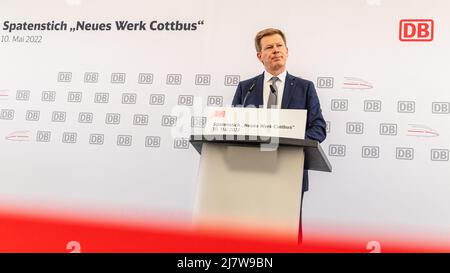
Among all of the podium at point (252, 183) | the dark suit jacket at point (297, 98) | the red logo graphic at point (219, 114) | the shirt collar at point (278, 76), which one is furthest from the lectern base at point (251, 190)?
the shirt collar at point (278, 76)

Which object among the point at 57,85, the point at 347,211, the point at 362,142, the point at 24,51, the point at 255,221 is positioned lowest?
the point at 255,221

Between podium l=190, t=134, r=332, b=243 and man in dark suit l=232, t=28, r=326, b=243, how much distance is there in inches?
27.4

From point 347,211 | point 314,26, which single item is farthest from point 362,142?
point 314,26

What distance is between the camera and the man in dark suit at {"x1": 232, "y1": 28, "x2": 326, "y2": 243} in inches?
114

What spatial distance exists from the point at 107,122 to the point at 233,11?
3.78 ft

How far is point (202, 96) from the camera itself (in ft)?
11.0

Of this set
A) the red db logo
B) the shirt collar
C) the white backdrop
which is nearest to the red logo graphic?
the shirt collar

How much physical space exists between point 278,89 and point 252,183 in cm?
114

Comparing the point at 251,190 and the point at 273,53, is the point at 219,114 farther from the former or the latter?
the point at 273,53

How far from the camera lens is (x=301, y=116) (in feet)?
6.75

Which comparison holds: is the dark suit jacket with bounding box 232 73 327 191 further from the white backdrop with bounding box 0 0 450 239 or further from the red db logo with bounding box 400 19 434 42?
the red db logo with bounding box 400 19 434 42

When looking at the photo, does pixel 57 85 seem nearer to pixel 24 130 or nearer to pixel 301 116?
pixel 24 130
